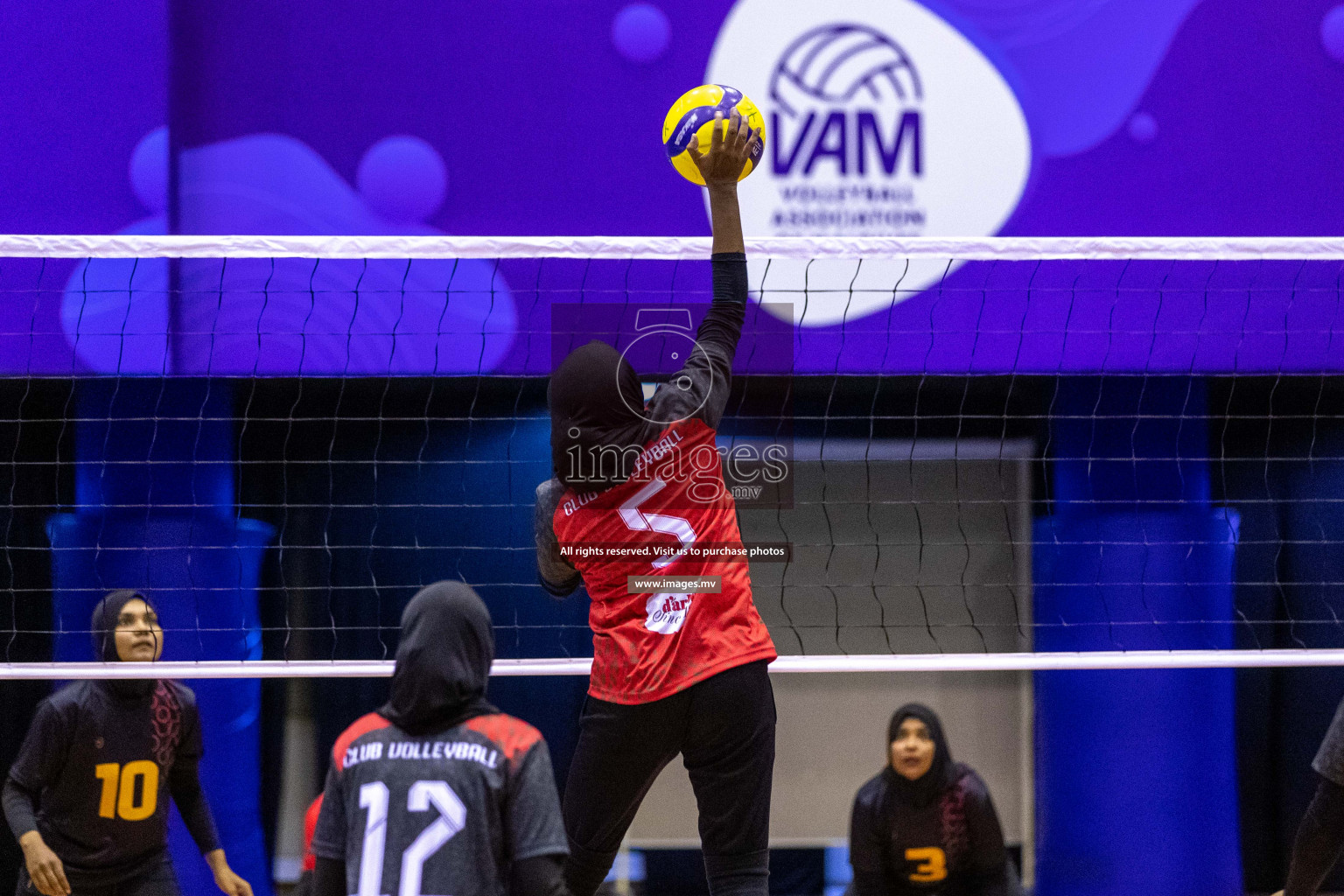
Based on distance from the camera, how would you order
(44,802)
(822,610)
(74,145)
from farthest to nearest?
(822,610)
(74,145)
(44,802)

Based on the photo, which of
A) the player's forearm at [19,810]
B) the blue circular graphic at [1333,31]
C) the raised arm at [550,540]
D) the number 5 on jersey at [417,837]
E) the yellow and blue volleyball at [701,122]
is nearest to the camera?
the number 5 on jersey at [417,837]

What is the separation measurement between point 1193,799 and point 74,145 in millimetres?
6023

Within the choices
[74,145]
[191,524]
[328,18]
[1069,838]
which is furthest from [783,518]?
[74,145]

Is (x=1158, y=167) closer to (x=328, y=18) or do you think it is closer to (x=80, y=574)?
(x=328, y=18)

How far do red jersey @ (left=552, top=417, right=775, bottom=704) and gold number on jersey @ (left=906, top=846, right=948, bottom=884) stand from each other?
2.54 meters

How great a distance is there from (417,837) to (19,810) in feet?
8.55

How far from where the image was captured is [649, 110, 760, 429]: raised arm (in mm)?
3014

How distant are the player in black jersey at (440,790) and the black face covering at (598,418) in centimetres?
55

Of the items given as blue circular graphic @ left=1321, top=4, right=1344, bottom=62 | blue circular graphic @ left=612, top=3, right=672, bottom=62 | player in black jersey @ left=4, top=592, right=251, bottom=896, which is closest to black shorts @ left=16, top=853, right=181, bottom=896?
player in black jersey @ left=4, top=592, right=251, bottom=896

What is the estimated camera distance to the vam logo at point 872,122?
564 centimetres

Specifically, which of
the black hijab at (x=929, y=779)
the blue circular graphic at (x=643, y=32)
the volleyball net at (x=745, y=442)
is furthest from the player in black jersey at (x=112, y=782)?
the blue circular graphic at (x=643, y=32)

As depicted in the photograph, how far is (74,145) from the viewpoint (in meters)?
5.41

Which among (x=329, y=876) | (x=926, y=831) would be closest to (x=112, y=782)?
(x=329, y=876)

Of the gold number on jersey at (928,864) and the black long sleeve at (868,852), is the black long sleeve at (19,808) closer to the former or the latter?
the black long sleeve at (868,852)
